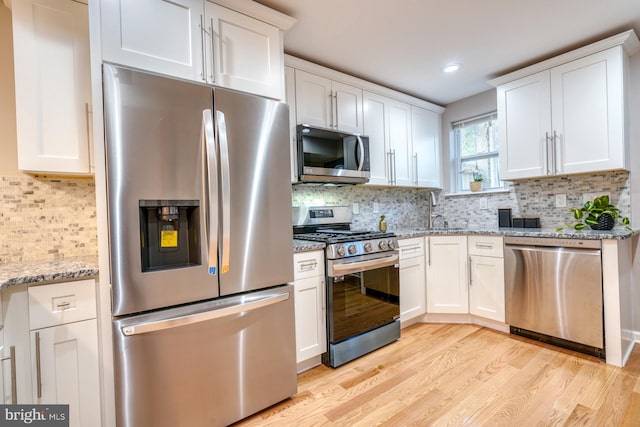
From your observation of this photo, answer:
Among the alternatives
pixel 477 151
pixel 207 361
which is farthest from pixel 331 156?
pixel 477 151

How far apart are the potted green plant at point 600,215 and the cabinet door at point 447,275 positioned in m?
0.91

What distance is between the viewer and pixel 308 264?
6.81ft

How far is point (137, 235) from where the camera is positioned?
4.39 feet

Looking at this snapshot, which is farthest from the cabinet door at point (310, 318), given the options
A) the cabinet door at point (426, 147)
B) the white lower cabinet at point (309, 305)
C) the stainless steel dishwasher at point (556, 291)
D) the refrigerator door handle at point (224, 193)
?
the cabinet door at point (426, 147)

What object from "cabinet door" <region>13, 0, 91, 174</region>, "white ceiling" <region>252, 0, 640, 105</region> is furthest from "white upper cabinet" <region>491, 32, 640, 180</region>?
"cabinet door" <region>13, 0, 91, 174</region>

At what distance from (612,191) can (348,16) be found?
256 centimetres

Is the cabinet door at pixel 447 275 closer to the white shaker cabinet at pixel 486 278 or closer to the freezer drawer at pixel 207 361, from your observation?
the white shaker cabinet at pixel 486 278

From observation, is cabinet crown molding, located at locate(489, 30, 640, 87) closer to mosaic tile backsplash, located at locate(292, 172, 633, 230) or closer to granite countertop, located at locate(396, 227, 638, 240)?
mosaic tile backsplash, located at locate(292, 172, 633, 230)

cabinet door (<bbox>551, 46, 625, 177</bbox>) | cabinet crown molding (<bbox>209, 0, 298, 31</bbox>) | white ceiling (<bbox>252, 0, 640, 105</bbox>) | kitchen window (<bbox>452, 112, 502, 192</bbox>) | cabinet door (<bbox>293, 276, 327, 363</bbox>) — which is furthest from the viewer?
kitchen window (<bbox>452, 112, 502, 192</bbox>)

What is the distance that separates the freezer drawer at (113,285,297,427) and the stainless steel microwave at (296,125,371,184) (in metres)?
1.00

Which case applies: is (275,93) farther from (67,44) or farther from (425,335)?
(425,335)

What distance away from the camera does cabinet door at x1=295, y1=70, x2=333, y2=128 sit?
2.42m

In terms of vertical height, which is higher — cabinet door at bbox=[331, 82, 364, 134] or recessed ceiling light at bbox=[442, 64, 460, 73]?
recessed ceiling light at bbox=[442, 64, 460, 73]

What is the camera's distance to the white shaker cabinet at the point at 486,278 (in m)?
2.67
